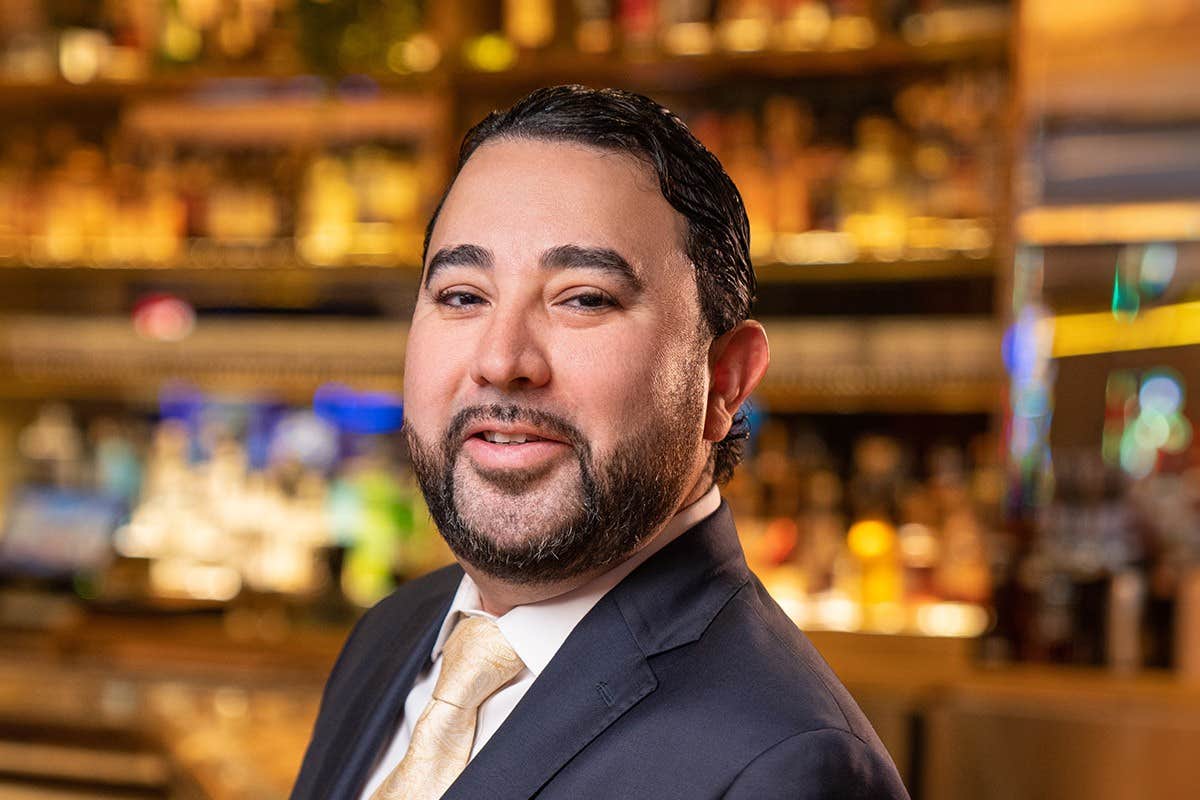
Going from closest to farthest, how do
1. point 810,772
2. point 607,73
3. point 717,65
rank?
A: 1. point 810,772
2. point 717,65
3. point 607,73

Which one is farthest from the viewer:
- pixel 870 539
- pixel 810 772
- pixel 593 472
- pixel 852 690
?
pixel 870 539

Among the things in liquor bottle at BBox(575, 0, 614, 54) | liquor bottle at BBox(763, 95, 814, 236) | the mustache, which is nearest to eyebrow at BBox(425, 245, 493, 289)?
the mustache

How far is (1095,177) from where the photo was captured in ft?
10.8

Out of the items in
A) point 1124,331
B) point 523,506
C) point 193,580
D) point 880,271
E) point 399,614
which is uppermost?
point 523,506

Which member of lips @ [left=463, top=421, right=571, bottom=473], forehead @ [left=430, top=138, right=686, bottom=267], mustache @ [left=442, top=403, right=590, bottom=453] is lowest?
lips @ [left=463, top=421, right=571, bottom=473]

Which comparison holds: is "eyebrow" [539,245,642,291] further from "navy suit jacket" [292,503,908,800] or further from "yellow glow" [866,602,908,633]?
"yellow glow" [866,602,908,633]

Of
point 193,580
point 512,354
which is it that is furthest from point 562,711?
point 193,580

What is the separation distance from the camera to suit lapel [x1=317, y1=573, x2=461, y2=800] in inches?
45.5

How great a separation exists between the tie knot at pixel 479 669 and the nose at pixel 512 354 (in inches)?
8.4

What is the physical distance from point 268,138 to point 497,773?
322 cm

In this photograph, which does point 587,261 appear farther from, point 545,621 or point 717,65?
point 717,65

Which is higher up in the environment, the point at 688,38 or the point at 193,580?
the point at 688,38

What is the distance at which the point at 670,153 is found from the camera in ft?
3.35

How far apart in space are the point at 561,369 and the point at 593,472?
0.25 feet
